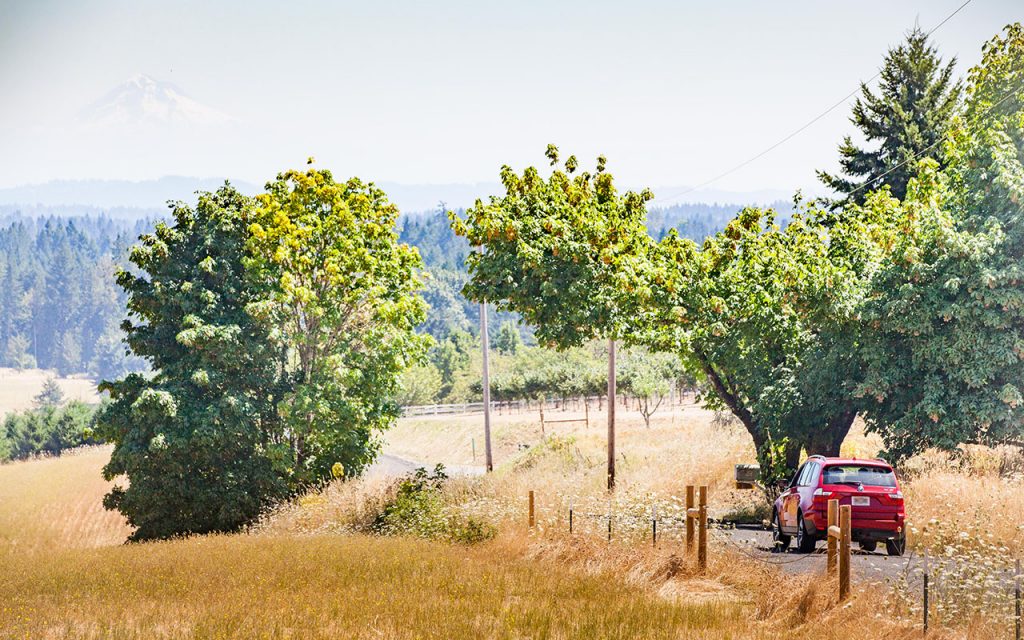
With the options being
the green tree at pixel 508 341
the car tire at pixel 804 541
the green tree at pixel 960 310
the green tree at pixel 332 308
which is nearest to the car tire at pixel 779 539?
the car tire at pixel 804 541

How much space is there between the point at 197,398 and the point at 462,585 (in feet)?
71.4

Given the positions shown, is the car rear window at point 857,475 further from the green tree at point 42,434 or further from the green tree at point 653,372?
the green tree at point 42,434

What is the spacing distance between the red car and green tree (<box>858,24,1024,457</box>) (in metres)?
6.33

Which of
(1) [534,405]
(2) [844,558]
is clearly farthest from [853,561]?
(1) [534,405]

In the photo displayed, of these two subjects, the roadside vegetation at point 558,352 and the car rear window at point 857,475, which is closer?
the roadside vegetation at point 558,352

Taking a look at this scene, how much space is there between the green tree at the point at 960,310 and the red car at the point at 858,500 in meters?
6.33

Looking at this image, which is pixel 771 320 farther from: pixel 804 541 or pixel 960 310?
pixel 804 541

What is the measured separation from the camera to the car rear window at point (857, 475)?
66.8 feet

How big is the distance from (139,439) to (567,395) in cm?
5749

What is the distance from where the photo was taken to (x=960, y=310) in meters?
25.6

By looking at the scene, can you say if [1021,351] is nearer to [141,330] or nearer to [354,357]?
[354,357]

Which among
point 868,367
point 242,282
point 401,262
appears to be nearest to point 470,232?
point 401,262

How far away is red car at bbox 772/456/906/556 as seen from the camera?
65.9 feet

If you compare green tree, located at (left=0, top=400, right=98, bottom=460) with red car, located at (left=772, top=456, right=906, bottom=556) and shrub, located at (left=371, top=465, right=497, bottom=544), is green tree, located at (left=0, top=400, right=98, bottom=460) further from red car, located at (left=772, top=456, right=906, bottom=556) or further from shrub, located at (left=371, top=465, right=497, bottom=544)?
red car, located at (left=772, top=456, right=906, bottom=556)
